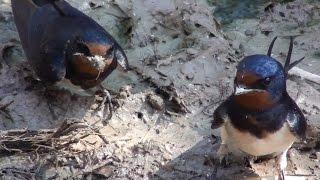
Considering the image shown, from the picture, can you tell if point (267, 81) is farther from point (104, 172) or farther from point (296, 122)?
point (104, 172)

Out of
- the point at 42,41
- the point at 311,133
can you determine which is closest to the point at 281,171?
the point at 311,133

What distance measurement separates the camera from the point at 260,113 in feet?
11.1

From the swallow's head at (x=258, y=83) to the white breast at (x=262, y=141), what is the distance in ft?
0.52

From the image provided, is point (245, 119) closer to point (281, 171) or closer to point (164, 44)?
point (281, 171)

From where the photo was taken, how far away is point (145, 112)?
4.20 meters

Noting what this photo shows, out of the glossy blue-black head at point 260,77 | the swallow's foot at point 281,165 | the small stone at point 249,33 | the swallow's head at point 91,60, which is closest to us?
the glossy blue-black head at point 260,77

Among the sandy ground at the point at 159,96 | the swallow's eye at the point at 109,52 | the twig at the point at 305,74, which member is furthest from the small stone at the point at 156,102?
the twig at the point at 305,74

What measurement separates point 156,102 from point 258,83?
107cm

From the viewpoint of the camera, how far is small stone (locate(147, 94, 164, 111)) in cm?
420

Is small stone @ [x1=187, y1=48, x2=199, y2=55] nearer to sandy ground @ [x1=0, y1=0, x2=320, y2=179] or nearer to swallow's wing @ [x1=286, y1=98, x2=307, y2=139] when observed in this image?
sandy ground @ [x1=0, y1=0, x2=320, y2=179]

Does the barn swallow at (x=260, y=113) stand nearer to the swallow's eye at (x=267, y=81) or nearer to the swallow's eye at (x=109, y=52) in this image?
the swallow's eye at (x=267, y=81)

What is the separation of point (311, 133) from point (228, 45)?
91 centimetres

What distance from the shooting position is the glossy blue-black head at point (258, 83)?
126 inches

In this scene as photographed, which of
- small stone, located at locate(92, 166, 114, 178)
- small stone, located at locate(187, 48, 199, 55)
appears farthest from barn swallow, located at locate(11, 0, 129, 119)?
small stone, located at locate(92, 166, 114, 178)
